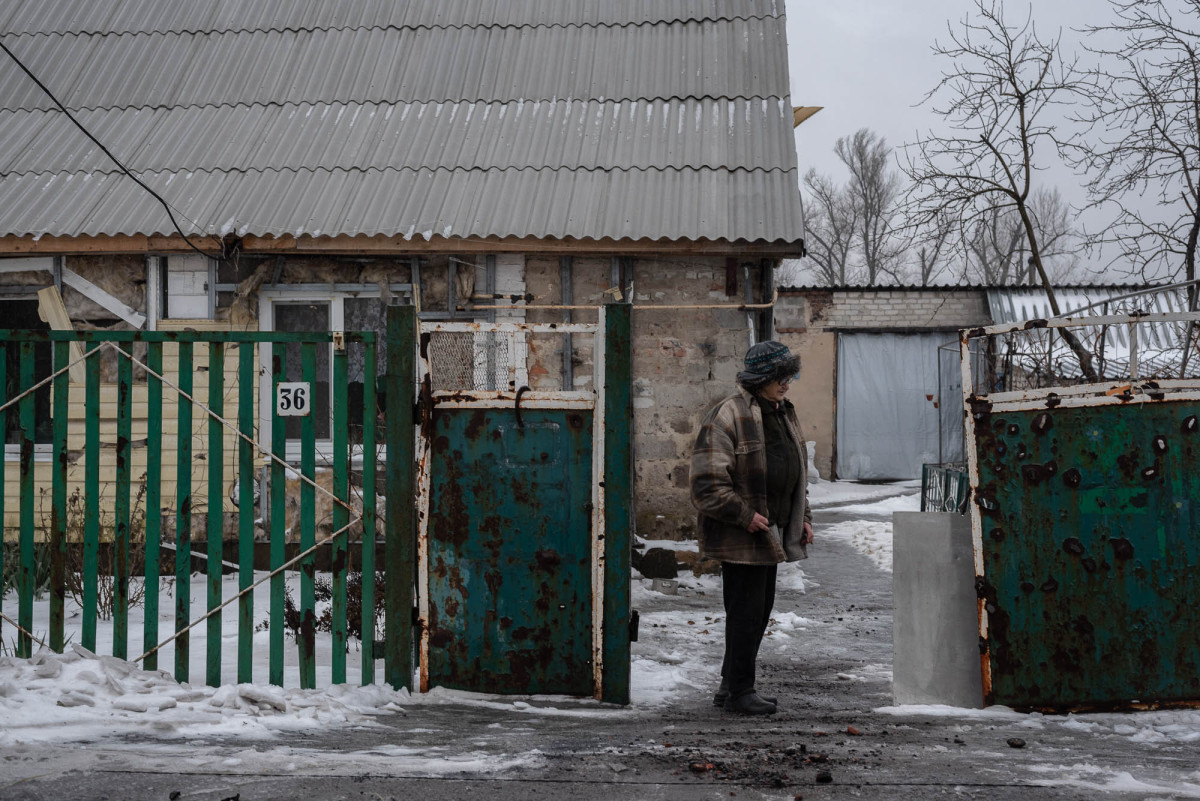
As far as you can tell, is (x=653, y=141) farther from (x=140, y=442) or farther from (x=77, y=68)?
(x=77, y=68)

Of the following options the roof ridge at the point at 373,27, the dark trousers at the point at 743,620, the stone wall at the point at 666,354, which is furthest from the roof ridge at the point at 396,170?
the dark trousers at the point at 743,620

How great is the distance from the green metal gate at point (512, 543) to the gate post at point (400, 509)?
0.21 feet

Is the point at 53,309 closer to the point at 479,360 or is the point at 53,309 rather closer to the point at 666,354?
the point at 479,360

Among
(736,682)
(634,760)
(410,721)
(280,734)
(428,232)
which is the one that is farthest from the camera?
(428,232)

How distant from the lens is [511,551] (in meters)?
4.51

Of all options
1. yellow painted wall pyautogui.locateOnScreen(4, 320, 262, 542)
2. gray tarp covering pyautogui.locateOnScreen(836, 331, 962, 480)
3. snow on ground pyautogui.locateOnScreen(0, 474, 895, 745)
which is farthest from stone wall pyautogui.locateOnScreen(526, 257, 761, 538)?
gray tarp covering pyautogui.locateOnScreen(836, 331, 962, 480)

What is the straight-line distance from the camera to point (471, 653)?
4.50 meters

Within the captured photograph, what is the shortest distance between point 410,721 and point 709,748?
1.28 meters

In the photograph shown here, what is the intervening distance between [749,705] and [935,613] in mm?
962

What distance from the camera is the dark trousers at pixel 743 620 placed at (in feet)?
14.0

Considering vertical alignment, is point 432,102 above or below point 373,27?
below

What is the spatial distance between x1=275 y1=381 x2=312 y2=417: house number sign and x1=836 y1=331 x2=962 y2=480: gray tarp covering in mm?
13439

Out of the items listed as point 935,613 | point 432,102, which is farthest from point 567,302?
point 935,613

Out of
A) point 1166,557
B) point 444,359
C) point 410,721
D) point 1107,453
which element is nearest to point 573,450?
point 410,721
